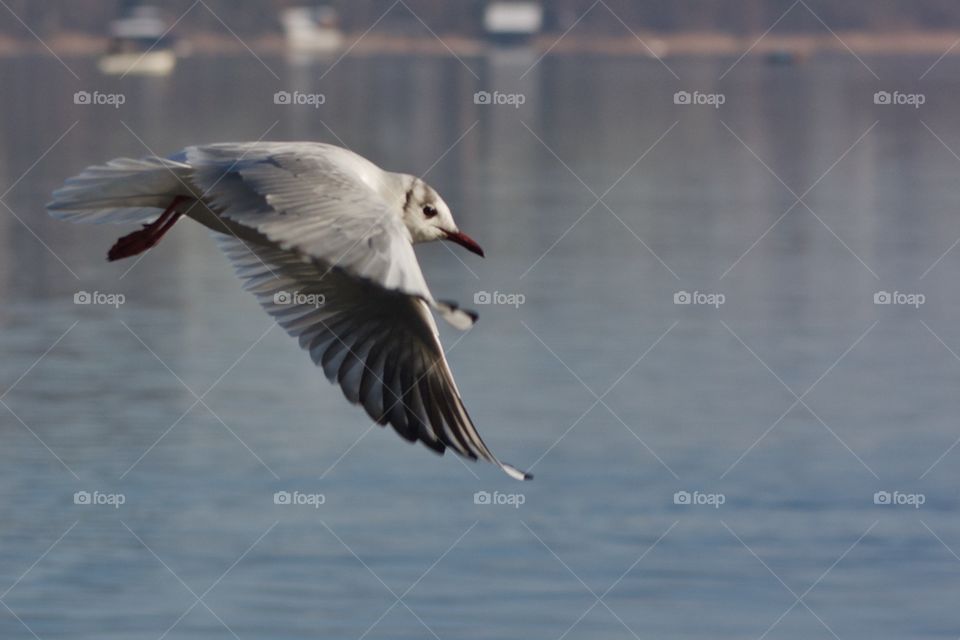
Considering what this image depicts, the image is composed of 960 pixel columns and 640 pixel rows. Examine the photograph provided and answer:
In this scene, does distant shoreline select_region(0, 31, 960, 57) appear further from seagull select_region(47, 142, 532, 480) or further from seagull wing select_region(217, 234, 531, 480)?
seagull select_region(47, 142, 532, 480)

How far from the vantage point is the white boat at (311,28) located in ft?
314

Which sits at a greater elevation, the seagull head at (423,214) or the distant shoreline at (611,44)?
the distant shoreline at (611,44)

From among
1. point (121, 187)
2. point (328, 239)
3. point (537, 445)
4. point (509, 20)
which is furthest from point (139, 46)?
point (328, 239)

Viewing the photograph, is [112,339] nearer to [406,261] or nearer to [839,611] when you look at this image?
[839,611]

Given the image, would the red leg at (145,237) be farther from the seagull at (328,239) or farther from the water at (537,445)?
the water at (537,445)

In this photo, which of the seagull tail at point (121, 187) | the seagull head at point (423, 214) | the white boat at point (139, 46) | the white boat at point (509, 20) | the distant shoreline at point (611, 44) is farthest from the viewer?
the white boat at point (509, 20)

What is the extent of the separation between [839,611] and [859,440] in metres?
3.62

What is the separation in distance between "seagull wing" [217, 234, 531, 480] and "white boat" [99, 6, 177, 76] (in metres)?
61.3

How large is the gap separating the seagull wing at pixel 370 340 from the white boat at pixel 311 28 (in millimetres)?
87498

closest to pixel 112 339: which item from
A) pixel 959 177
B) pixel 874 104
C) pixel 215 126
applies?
pixel 959 177

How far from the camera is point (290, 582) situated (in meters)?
12.5

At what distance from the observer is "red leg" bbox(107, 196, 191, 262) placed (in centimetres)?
798

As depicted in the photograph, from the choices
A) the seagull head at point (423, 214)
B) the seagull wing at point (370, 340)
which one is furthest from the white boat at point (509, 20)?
the seagull head at point (423, 214)

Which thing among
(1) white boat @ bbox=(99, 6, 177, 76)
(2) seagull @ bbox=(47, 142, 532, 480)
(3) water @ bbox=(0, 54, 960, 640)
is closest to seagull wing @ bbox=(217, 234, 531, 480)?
(2) seagull @ bbox=(47, 142, 532, 480)
